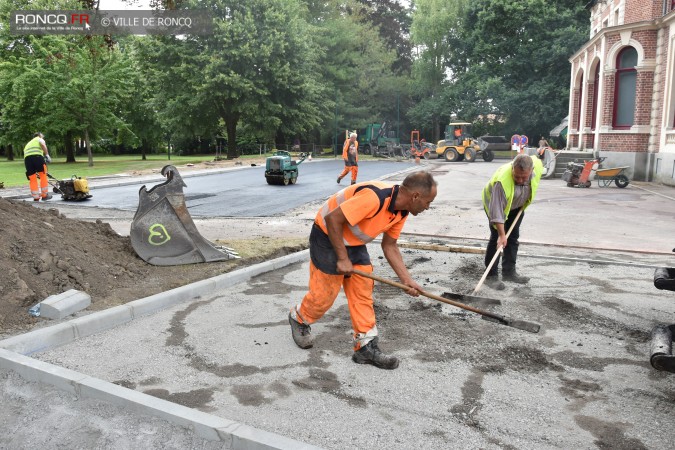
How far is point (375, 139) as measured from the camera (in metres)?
50.0

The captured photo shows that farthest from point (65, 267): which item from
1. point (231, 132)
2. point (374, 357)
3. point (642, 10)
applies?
point (231, 132)

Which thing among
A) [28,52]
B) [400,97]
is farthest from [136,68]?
[400,97]

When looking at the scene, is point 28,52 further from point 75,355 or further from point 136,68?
point 75,355

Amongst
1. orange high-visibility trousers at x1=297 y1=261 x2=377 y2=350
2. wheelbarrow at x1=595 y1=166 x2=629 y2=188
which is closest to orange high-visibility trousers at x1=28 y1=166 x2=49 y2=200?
orange high-visibility trousers at x1=297 y1=261 x2=377 y2=350

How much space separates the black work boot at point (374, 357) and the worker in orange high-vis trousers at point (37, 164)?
515 inches

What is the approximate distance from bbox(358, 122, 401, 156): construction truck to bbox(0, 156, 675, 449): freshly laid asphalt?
40772mm

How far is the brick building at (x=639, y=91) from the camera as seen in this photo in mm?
21016

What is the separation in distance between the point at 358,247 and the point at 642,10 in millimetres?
24317

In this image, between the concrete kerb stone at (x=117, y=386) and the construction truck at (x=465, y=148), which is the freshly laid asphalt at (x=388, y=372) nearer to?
the concrete kerb stone at (x=117, y=386)

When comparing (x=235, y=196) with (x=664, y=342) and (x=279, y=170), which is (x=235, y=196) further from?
(x=664, y=342)

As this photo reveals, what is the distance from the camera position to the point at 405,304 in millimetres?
5977

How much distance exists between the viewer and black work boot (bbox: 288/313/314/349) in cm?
467

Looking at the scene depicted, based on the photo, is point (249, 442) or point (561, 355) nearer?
point (249, 442)

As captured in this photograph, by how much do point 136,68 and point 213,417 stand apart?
40.7 meters
